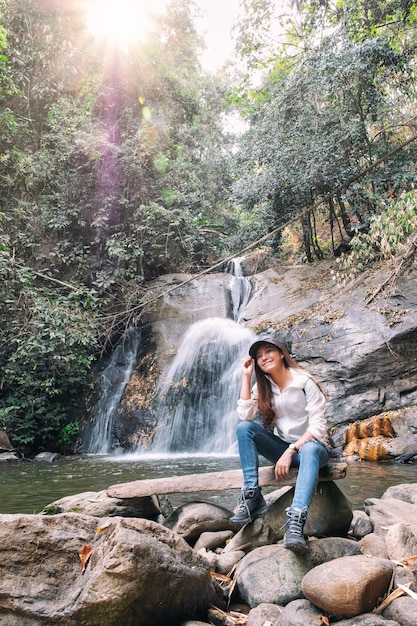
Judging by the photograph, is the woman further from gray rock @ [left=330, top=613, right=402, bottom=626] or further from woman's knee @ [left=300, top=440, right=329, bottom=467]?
gray rock @ [left=330, top=613, right=402, bottom=626]

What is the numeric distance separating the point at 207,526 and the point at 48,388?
819 cm

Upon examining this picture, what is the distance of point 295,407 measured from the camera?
2912 mm

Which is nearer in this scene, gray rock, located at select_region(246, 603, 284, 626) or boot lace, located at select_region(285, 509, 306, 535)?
gray rock, located at select_region(246, 603, 284, 626)

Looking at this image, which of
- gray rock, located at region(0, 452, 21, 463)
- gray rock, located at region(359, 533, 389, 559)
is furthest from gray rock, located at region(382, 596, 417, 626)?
gray rock, located at region(0, 452, 21, 463)

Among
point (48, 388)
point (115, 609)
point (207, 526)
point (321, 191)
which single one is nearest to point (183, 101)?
point (321, 191)

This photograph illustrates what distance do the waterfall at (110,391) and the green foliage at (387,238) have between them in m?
5.73

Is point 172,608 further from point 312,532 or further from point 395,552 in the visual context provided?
point 395,552

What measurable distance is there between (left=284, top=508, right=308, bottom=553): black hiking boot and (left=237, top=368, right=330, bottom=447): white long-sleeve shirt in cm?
52

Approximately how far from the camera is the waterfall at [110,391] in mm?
10455

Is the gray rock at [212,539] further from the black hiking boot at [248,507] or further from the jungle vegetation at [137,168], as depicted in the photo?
the jungle vegetation at [137,168]

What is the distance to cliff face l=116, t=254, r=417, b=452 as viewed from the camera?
26.0ft

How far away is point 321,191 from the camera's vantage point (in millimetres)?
11656

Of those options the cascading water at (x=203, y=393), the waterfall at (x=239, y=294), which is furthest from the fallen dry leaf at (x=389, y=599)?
the waterfall at (x=239, y=294)

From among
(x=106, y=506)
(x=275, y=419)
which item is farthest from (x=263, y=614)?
(x=106, y=506)
